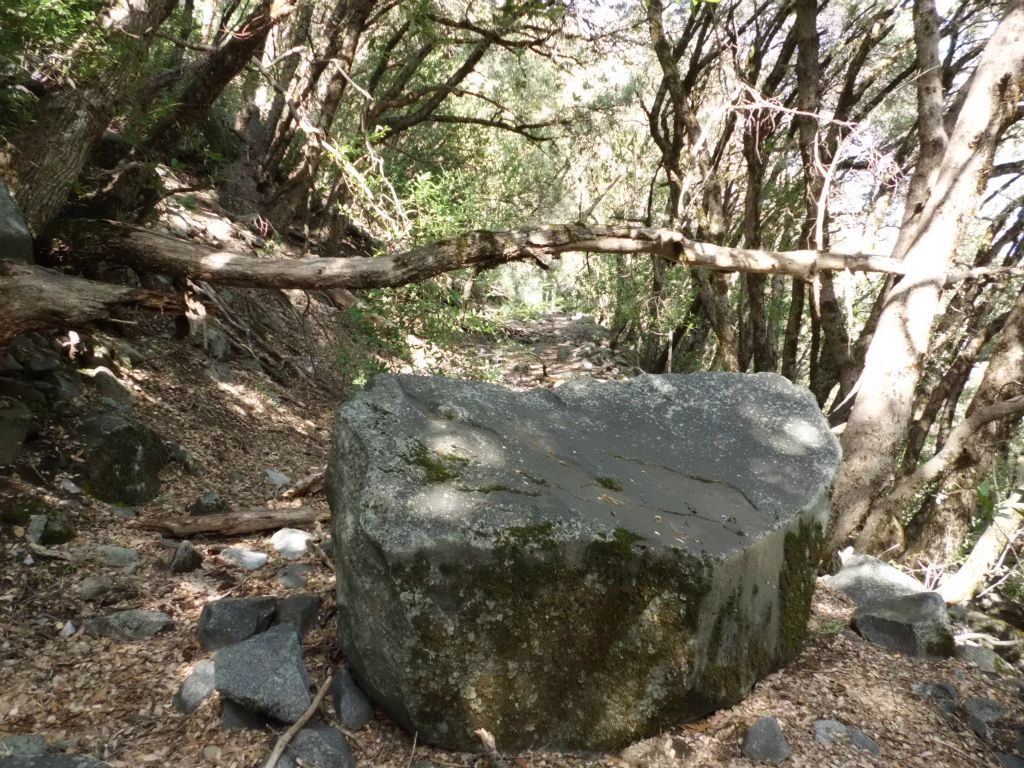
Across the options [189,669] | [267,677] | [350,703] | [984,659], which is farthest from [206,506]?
[984,659]

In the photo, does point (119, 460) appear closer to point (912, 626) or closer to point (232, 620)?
point (232, 620)

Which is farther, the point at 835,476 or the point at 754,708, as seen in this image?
the point at 835,476

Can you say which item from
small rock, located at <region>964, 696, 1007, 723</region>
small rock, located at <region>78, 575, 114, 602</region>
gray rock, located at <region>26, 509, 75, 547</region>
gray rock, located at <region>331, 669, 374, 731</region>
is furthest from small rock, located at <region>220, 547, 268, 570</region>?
small rock, located at <region>964, 696, 1007, 723</region>

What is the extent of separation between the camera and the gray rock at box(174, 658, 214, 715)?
279 centimetres

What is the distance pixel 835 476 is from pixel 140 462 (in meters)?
4.66

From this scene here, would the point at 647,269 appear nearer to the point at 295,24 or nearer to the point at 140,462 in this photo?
→ the point at 295,24

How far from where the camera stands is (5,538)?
11.6 ft

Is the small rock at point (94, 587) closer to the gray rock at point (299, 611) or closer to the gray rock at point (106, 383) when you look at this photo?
the gray rock at point (299, 611)

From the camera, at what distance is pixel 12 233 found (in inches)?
158

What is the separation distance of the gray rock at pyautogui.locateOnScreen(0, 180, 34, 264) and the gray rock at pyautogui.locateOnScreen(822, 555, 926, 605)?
5.92m

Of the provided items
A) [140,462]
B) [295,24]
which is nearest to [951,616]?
[140,462]

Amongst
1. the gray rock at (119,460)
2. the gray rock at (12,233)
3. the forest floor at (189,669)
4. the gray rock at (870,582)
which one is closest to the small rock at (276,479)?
the forest floor at (189,669)

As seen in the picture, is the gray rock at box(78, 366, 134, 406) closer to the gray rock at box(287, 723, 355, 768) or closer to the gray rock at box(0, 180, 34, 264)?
the gray rock at box(0, 180, 34, 264)

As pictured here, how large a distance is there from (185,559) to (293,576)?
67 centimetres
